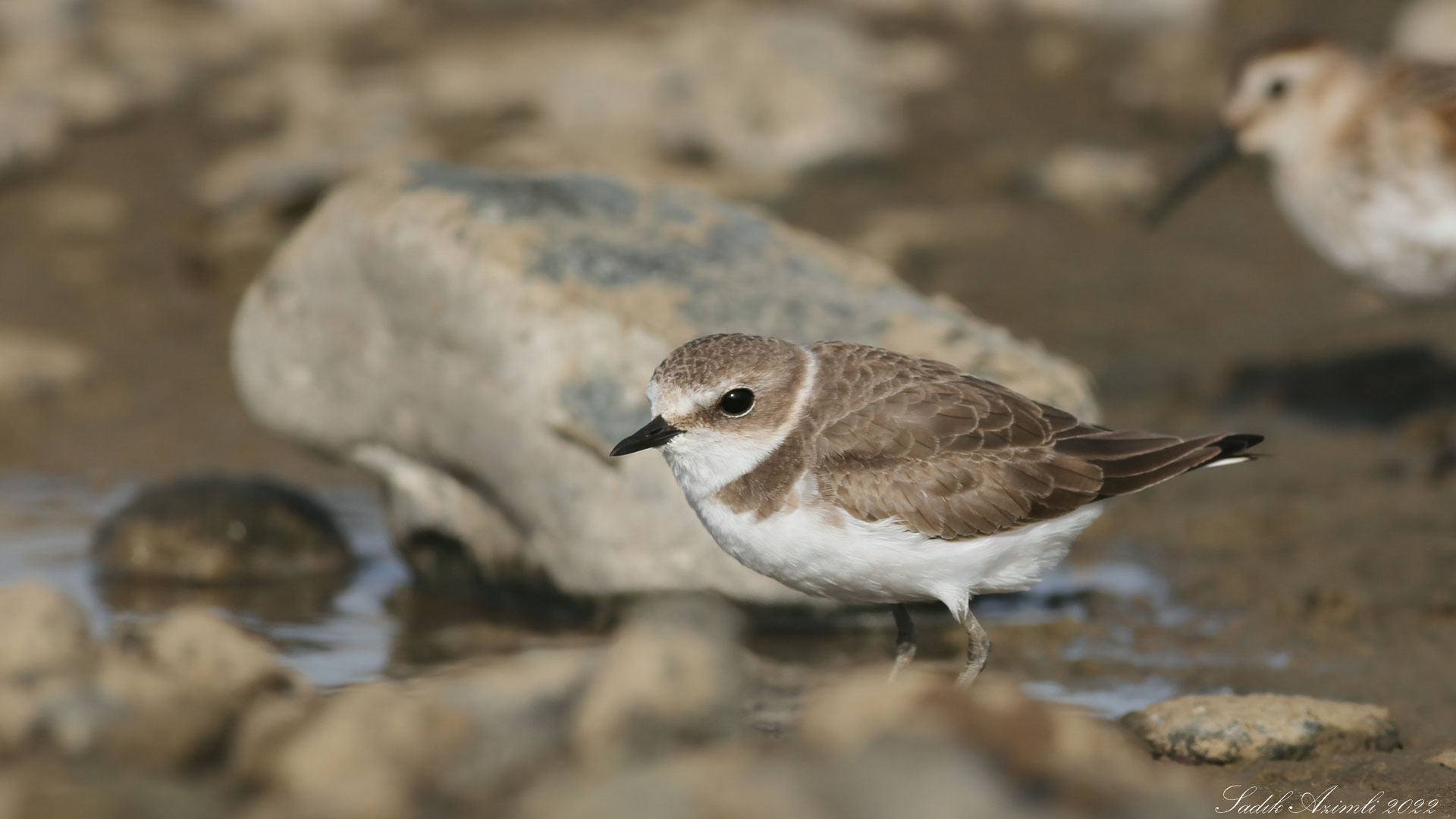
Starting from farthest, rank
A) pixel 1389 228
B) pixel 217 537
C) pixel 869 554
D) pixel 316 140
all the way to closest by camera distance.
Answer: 1. pixel 316 140
2. pixel 1389 228
3. pixel 217 537
4. pixel 869 554

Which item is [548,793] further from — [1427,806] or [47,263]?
[47,263]

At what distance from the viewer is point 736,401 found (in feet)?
21.2

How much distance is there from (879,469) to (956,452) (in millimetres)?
349

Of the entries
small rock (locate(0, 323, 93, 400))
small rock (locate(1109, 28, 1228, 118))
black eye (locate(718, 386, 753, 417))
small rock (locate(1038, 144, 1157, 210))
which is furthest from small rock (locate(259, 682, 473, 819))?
small rock (locate(1109, 28, 1228, 118))

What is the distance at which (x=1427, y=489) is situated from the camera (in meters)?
9.71

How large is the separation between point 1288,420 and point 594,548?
549 centimetres

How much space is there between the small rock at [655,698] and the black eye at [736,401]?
63.0 inches

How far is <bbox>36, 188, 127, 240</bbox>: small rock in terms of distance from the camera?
1420 cm

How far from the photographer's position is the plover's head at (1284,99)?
35.0 ft

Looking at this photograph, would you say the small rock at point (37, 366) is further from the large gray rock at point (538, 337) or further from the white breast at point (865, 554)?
the white breast at point (865, 554)

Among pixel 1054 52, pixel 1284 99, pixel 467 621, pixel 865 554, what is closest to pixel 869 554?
pixel 865 554

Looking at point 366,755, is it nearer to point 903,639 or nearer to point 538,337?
point 903,639

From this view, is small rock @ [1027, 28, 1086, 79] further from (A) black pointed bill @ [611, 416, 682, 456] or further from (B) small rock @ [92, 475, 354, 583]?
(A) black pointed bill @ [611, 416, 682, 456]

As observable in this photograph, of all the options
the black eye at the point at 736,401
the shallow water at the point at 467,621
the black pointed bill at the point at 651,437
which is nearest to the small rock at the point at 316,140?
the shallow water at the point at 467,621
